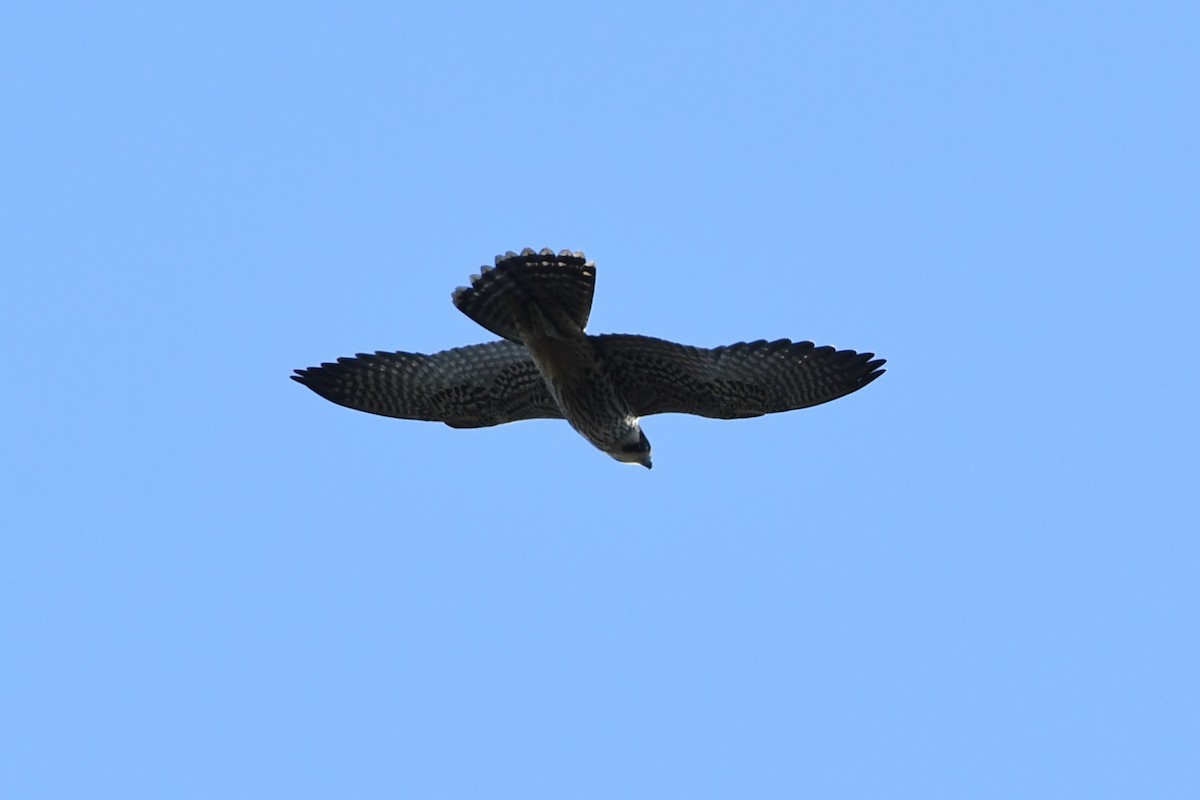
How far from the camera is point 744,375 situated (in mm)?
17484

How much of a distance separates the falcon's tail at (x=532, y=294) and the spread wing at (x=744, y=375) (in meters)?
0.75

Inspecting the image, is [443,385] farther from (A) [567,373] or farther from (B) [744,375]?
(B) [744,375]

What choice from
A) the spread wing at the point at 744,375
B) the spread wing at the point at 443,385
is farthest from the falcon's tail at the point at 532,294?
the spread wing at the point at 443,385

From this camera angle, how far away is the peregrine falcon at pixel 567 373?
16.7 m

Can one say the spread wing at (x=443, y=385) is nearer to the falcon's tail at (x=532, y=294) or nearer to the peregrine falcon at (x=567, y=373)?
the peregrine falcon at (x=567, y=373)

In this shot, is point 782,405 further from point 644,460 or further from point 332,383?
point 332,383

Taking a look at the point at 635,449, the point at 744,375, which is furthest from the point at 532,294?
the point at 744,375

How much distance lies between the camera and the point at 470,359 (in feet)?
58.8

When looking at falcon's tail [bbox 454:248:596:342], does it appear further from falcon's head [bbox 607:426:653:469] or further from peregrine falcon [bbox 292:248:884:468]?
falcon's head [bbox 607:426:653:469]

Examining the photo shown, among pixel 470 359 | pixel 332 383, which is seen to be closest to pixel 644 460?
pixel 470 359

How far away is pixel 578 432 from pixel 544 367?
0.78 m

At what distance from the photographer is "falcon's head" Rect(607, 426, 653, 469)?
1722cm

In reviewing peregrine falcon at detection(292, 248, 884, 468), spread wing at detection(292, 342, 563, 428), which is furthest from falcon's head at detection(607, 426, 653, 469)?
spread wing at detection(292, 342, 563, 428)

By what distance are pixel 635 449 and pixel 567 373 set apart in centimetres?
88
